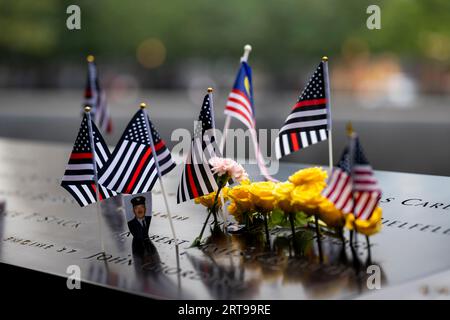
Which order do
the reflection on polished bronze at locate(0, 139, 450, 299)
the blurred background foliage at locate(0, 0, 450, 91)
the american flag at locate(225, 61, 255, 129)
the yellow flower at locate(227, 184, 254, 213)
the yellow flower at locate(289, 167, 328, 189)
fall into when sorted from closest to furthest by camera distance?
1. the reflection on polished bronze at locate(0, 139, 450, 299)
2. the yellow flower at locate(289, 167, 328, 189)
3. the yellow flower at locate(227, 184, 254, 213)
4. the american flag at locate(225, 61, 255, 129)
5. the blurred background foliage at locate(0, 0, 450, 91)

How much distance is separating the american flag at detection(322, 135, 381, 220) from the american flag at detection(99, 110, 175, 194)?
127cm

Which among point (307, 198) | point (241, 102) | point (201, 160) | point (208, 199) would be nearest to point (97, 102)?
point (241, 102)

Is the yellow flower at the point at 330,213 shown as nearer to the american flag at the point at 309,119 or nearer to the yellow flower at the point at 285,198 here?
Answer: the yellow flower at the point at 285,198

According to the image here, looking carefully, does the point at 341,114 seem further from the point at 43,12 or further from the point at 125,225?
the point at 125,225

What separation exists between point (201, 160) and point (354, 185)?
1.23 m

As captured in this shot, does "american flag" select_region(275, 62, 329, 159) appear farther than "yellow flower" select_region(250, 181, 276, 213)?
Yes

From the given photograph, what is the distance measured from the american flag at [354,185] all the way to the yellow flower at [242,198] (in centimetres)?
83

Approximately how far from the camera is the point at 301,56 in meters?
39.9

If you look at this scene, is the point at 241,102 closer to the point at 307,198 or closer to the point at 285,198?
the point at 285,198

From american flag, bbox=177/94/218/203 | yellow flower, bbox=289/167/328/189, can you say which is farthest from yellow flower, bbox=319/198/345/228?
american flag, bbox=177/94/218/203

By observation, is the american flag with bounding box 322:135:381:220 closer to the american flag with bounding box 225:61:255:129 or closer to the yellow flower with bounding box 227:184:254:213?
the yellow flower with bounding box 227:184:254:213

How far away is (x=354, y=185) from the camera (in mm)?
4773

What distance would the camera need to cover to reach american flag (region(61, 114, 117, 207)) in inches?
215

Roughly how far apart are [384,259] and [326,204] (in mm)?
514
